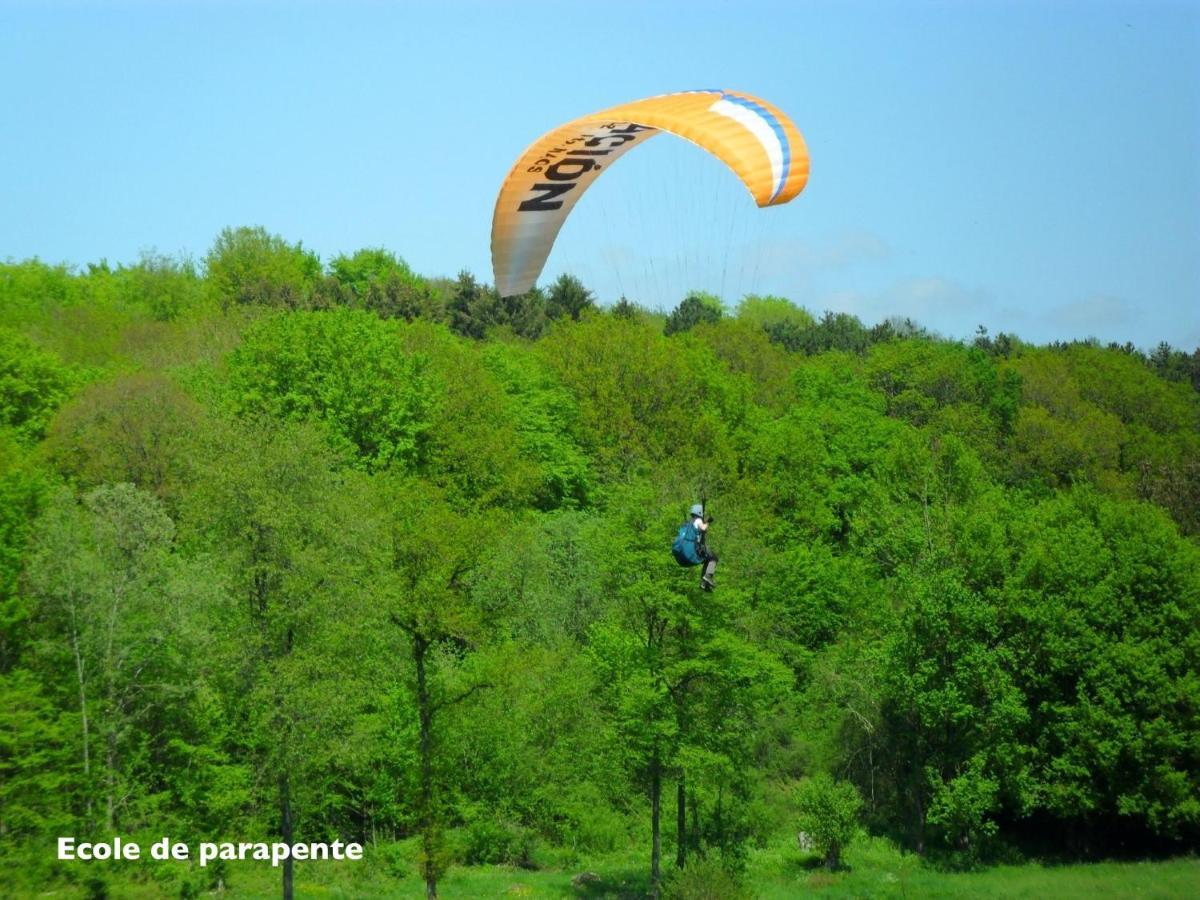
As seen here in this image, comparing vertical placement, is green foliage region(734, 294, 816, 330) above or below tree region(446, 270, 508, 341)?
above

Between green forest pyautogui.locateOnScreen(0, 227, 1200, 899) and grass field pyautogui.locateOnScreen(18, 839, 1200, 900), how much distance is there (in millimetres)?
133

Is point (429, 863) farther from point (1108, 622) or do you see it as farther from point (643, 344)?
point (643, 344)

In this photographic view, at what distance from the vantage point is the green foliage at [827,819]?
127ft

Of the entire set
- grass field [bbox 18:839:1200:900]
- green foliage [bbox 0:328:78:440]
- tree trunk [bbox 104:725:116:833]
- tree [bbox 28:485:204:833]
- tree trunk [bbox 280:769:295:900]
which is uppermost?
green foliage [bbox 0:328:78:440]

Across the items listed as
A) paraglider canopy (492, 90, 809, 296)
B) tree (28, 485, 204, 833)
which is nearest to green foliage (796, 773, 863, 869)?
paraglider canopy (492, 90, 809, 296)

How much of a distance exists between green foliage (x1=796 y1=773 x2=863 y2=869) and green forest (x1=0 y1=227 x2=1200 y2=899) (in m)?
0.09

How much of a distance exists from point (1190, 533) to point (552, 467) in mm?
22540

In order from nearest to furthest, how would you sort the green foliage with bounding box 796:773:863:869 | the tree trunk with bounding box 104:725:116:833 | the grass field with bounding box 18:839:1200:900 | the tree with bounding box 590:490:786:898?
1. the tree trunk with bounding box 104:725:116:833
2. the grass field with bounding box 18:839:1200:900
3. the tree with bounding box 590:490:786:898
4. the green foliage with bounding box 796:773:863:869

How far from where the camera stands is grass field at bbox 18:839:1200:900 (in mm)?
34719

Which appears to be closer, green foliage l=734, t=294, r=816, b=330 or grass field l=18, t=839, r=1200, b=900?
grass field l=18, t=839, r=1200, b=900

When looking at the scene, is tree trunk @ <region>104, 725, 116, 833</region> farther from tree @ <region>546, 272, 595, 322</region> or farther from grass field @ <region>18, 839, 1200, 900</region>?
tree @ <region>546, 272, 595, 322</region>

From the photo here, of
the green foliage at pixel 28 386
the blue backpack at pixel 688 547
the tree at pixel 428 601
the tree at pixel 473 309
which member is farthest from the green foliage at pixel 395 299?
the blue backpack at pixel 688 547

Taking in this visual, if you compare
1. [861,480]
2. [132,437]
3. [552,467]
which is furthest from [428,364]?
[861,480]

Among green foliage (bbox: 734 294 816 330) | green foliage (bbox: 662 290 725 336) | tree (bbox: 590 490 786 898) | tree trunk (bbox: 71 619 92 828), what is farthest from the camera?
green foliage (bbox: 734 294 816 330)
